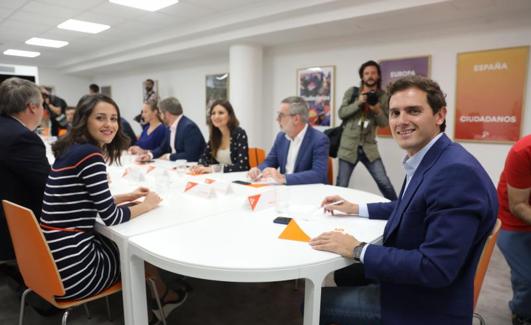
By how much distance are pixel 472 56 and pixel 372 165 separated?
161cm

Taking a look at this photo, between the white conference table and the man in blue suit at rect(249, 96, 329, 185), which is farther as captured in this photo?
the man in blue suit at rect(249, 96, 329, 185)

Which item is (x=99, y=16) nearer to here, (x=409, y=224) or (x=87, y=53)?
(x=87, y=53)

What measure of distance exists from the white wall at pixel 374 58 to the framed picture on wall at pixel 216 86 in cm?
13

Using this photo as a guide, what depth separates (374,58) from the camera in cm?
450

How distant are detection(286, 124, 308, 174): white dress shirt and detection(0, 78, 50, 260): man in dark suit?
1602 mm

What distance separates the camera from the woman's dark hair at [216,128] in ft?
10.3

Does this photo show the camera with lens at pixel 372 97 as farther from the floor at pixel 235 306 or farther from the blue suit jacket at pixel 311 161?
the floor at pixel 235 306

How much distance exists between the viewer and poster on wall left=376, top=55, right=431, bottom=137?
410 cm

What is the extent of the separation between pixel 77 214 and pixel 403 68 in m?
3.96

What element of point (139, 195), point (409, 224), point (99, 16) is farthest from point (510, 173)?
point (99, 16)

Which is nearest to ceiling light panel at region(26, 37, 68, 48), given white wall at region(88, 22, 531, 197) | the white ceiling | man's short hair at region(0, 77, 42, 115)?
the white ceiling

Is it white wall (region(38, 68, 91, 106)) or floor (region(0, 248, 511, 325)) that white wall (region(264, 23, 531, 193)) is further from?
white wall (region(38, 68, 91, 106))

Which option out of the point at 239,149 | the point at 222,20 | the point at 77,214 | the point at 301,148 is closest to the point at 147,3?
the point at 222,20

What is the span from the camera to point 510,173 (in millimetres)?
1721
